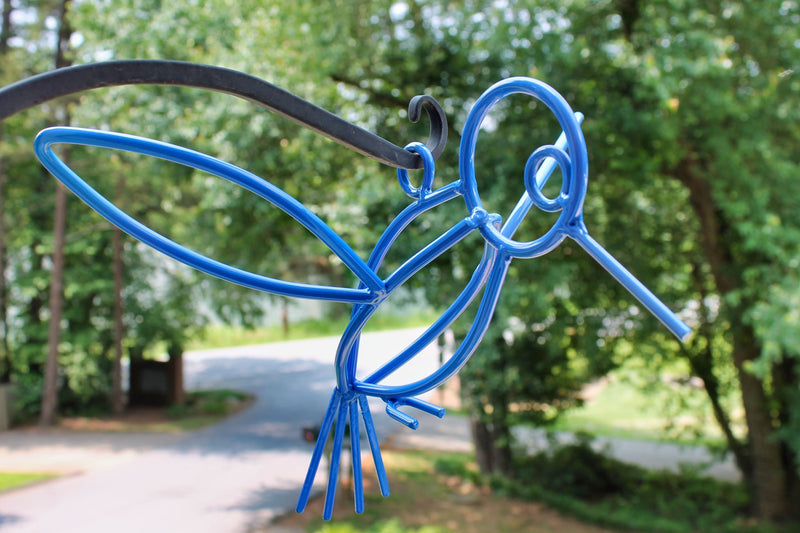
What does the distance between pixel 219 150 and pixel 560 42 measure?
4.26m

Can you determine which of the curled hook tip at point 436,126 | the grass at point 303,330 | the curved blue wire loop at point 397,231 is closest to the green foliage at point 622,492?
the curved blue wire loop at point 397,231

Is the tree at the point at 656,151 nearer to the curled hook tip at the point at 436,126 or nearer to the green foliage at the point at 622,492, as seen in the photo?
the green foliage at the point at 622,492

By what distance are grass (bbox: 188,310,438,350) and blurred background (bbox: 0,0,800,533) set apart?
517 inches

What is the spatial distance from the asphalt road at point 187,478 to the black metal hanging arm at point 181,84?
7.73 meters

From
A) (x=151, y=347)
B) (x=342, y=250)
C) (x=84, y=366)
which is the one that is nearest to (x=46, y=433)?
(x=84, y=366)

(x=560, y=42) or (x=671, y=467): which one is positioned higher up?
(x=560, y=42)

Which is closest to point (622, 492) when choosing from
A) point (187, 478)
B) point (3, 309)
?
point (187, 478)

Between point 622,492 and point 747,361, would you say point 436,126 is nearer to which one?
point 747,361

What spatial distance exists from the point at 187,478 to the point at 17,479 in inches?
96.5

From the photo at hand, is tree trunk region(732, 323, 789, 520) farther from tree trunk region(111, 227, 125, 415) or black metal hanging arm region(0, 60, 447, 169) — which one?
tree trunk region(111, 227, 125, 415)

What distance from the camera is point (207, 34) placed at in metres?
9.35

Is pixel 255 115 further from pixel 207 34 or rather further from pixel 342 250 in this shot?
pixel 342 250

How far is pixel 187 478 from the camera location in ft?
34.2

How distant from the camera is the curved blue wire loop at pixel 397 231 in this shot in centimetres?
159
